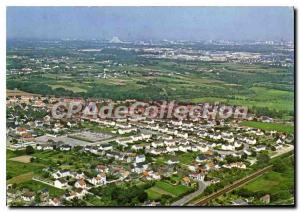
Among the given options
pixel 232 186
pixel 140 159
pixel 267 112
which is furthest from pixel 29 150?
pixel 267 112

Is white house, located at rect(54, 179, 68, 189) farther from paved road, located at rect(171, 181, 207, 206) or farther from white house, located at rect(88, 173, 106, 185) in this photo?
paved road, located at rect(171, 181, 207, 206)

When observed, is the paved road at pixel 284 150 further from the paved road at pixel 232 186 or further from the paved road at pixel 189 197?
the paved road at pixel 189 197

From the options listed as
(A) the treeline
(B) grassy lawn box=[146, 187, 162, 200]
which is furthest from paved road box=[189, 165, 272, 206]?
(A) the treeline

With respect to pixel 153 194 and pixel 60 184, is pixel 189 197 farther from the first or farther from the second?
pixel 60 184

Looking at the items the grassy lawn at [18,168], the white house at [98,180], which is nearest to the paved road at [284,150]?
the white house at [98,180]
